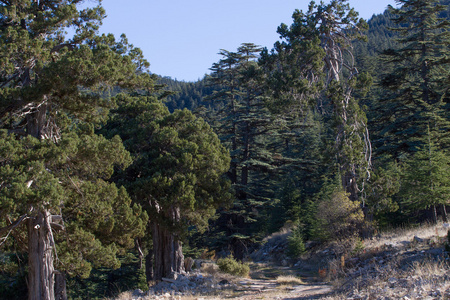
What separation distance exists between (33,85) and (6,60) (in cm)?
101

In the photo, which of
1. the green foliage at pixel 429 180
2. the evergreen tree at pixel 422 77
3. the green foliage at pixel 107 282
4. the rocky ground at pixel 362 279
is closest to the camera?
the rocky ground at pixel 362 279

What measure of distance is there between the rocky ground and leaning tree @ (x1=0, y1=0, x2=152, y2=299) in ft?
10.1

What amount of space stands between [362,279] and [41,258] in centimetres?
850

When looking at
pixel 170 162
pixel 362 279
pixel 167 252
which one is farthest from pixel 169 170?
pixel 362 279

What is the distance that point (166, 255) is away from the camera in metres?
17.4

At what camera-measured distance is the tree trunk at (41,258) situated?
34.7ft

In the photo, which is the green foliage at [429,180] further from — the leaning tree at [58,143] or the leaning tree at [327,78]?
the leaning tree at [58,143]

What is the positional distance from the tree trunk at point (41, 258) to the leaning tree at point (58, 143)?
1.0 inches

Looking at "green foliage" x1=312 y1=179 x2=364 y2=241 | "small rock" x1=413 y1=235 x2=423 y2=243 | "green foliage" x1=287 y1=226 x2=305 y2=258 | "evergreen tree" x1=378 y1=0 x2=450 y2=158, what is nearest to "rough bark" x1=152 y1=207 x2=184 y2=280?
"green foliage" x1=312 y1=179 x2=364 y2=241

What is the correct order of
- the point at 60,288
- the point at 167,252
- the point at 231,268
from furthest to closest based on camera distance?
the point at 167,252
the point at 231,268
the point at 60,288

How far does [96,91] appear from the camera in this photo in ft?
38.3

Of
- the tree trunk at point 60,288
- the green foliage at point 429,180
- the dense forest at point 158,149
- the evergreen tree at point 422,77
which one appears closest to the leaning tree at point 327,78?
the dense forest at point 158,149

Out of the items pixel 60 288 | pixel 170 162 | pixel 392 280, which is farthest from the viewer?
pixel 170 162

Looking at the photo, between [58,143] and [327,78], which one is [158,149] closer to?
[58,143]
